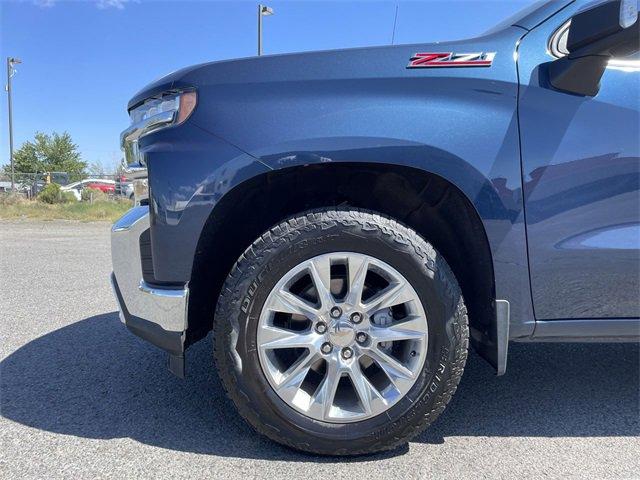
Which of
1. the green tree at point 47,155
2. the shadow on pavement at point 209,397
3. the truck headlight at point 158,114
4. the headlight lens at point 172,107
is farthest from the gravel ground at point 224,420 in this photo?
the green tree at point 47,155

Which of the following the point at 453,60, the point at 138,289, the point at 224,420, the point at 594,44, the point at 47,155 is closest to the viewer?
the point at 594,44

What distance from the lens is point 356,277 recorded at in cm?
191

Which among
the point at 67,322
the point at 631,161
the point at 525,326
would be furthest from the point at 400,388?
the point at 67,322

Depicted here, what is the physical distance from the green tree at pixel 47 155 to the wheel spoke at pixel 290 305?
158 feet

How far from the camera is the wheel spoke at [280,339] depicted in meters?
1.91

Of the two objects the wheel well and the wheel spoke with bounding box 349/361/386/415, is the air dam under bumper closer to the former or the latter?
the wheel well

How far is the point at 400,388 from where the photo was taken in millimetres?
1909

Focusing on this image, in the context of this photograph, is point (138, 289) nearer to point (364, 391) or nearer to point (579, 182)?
point (364, 391)

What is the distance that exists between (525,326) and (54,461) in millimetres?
1987

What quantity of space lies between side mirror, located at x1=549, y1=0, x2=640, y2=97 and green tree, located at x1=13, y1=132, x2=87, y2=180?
4860cm

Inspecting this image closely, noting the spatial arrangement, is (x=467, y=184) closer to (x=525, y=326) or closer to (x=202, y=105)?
(x=525, y=326)

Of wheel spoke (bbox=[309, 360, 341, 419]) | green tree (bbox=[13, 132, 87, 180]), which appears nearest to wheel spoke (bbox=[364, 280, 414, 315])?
wheel spoke (bbox=[309, 360, 341, 419])

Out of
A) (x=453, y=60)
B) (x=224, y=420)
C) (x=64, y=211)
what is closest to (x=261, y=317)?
(x=224, y=420)

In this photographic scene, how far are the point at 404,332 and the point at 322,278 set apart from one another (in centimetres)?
40
